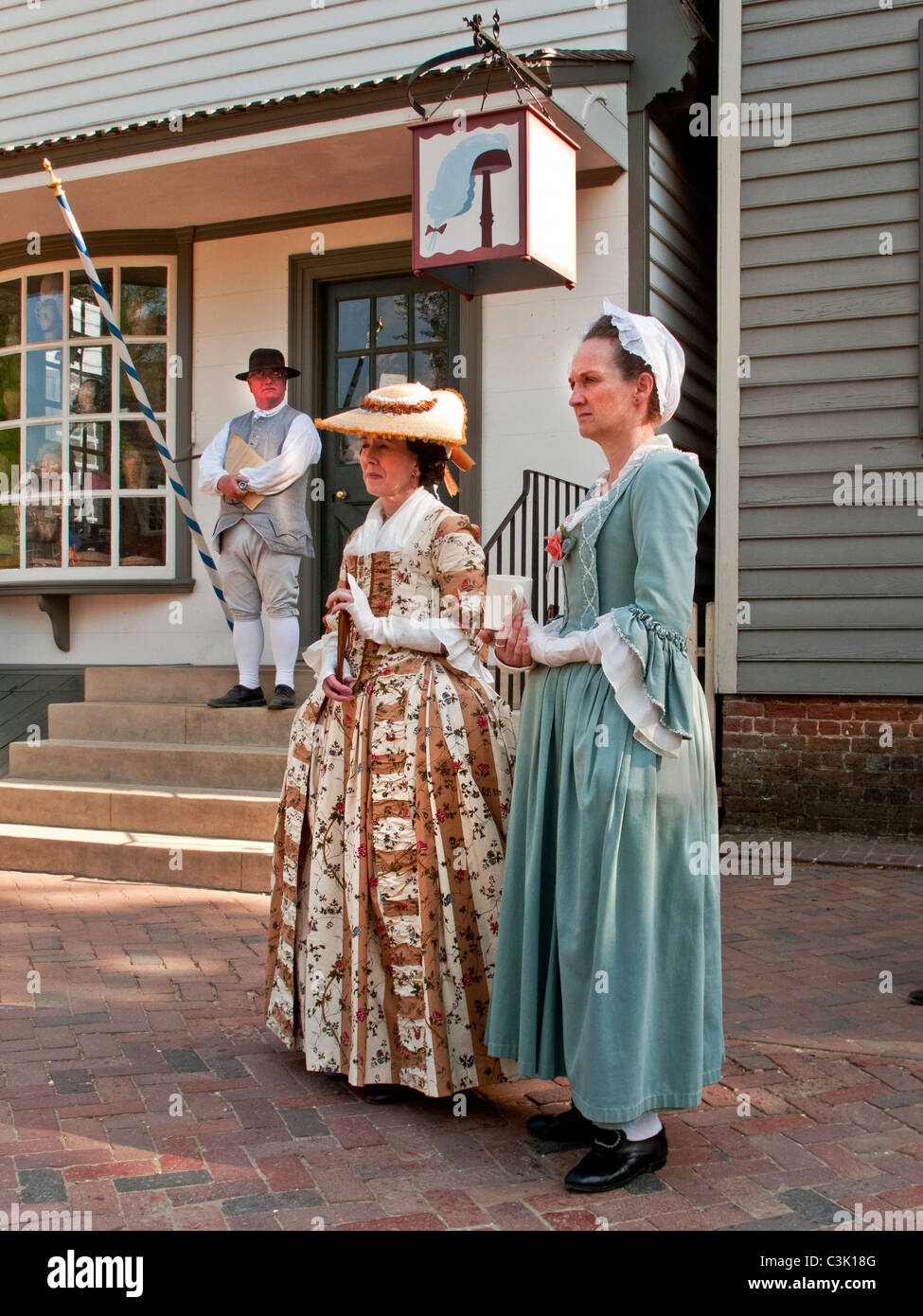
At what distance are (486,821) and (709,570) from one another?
5236 mm

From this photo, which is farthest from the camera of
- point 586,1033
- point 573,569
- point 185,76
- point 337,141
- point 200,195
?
point 185,76

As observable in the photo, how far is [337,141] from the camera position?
257 inches

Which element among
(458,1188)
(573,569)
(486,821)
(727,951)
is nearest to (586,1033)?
(458,1188)

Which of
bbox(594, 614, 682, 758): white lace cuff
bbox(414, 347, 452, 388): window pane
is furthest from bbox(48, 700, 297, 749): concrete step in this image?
bbox(594, 614, 682, 758): white lace cuff

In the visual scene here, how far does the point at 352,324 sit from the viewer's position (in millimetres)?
7719

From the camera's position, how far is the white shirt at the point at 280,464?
6266 mm

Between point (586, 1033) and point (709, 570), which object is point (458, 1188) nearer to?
point (586, 1033)

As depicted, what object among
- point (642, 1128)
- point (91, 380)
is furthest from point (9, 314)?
point (642, 1128)

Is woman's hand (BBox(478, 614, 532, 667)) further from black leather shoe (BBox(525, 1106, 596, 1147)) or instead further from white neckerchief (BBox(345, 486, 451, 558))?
black leather shoe (BBox(525, 1106, 596, 1147))

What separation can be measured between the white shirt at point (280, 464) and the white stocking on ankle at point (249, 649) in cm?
70

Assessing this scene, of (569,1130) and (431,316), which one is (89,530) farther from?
(569,1130)

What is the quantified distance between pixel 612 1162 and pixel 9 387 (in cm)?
747

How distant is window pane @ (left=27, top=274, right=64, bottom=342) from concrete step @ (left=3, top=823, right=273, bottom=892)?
3898mm

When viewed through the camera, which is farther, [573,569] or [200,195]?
[200,195]
